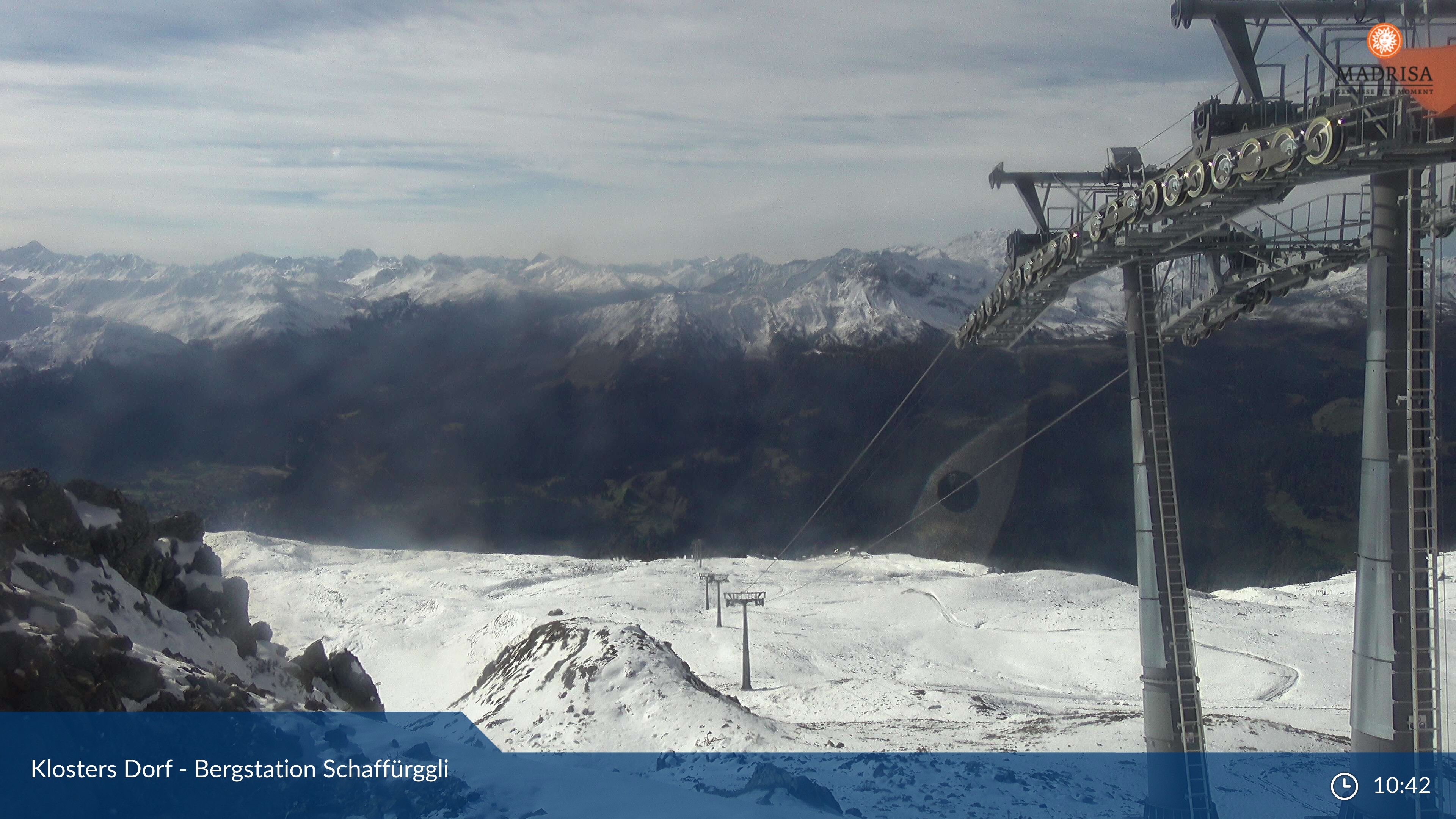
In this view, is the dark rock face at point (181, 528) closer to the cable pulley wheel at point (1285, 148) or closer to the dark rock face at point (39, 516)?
the dark rock face at point (39, 516)

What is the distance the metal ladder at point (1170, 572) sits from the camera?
43.3 feet

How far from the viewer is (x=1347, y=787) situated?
11.2 meters

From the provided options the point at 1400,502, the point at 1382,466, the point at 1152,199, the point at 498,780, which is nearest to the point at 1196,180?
the point at 1152,199

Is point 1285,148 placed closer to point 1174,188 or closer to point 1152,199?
point 1174,188

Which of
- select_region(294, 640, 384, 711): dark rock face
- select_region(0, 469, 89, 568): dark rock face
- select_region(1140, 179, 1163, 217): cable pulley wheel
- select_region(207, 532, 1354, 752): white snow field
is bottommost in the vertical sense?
select_region(207, 532, 1354, 752): white snow field

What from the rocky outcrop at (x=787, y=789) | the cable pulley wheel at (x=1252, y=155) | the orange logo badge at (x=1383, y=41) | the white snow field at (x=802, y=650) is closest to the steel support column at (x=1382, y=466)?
the orange logo badge at (x=1383, y=41)

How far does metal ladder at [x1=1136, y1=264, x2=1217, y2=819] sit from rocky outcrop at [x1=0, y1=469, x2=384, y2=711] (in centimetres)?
1263

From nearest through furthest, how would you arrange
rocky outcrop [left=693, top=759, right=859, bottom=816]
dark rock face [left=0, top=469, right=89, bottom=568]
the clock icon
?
1. the clock icon
2. dark rock face [left=0, top=469, right=89, bottom=568]
3. rocky outcrop [left=693, top=759, right=859, bottom=816]

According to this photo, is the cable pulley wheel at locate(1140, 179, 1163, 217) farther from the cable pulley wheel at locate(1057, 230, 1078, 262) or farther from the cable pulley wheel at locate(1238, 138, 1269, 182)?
the cable pulley wheel at locate(1057, 230, 1078, 262)

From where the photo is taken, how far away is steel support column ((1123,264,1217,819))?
13242 millimetres

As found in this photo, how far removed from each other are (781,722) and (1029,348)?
176091mm

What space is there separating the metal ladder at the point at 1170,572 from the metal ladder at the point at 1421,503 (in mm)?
3176

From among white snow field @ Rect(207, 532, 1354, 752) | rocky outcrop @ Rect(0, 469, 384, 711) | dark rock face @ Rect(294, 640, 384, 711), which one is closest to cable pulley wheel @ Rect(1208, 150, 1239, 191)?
white snow field @ Rect(207, 532, 1354, 752)

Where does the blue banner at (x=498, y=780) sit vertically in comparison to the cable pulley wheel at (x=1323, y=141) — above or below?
below
